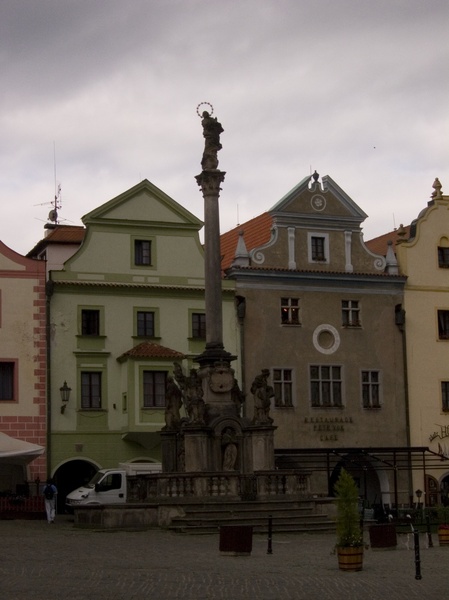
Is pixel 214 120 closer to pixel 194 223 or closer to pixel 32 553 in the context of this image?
pixel 194 223

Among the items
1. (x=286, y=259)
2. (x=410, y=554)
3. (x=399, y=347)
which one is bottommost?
(x=410, y=554)

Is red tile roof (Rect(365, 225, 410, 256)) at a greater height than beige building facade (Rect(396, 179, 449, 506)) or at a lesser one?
greater

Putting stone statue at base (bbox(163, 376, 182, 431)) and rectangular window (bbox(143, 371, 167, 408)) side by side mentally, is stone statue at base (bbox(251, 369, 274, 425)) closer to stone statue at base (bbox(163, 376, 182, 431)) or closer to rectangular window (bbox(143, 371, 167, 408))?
stone statue at base (bbox(163, 376, 182, 431))

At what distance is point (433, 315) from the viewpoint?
189 feet

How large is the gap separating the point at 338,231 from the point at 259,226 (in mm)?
4506

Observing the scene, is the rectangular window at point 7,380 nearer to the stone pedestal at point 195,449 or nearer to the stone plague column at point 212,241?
the stone plague column at point 212,241

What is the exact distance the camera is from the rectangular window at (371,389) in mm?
55781

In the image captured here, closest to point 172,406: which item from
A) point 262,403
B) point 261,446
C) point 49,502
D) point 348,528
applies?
point 262,403

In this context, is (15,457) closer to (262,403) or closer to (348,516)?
(262,403)

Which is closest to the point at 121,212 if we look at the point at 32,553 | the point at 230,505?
the point at 230,505

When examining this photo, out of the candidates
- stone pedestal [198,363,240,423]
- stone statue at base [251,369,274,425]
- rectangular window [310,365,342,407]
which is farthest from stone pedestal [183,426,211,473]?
rectangular window [310,365,342,407]

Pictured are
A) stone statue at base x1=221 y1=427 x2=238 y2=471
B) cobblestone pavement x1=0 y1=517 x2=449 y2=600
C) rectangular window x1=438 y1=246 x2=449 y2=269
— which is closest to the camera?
cobblestone pavement x1=0 y1=517 x2=449 y2=600

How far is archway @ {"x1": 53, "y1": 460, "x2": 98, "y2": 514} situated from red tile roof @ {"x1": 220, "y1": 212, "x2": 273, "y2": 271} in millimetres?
10394

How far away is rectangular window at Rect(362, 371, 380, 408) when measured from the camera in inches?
2196
